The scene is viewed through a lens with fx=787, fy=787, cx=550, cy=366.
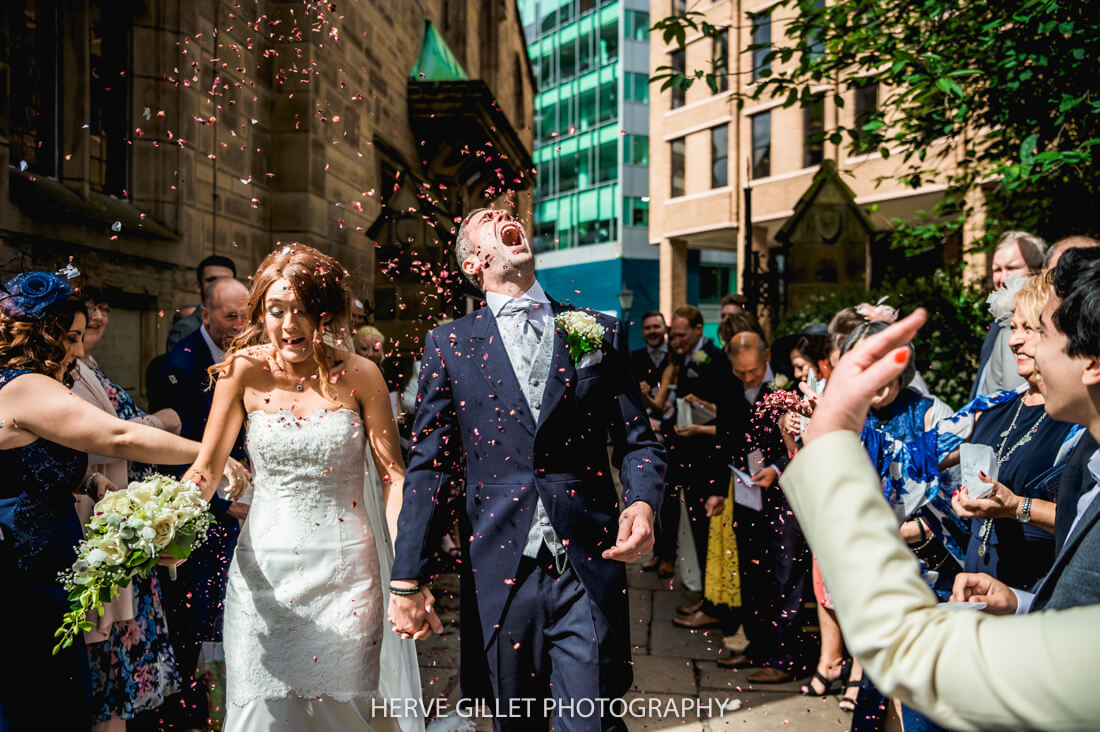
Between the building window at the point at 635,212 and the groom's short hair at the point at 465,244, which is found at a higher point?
the building window at the point at 635,212

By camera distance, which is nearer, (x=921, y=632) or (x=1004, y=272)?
(x=921, y=632)

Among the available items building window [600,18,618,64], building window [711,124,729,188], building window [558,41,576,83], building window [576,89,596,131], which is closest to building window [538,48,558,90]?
building window [558,41,576,83]

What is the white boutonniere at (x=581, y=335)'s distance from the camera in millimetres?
2684

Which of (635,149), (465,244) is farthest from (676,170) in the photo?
(465,244)

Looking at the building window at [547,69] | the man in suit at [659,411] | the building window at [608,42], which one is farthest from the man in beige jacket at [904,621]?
the building window at [547,69]

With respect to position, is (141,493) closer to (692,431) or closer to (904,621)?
(904,621)

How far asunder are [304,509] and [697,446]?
367cm

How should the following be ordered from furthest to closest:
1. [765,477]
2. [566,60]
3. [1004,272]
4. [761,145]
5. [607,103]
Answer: [566,60]
[607,103]
[761,145]
[765,477]
[1004,272]

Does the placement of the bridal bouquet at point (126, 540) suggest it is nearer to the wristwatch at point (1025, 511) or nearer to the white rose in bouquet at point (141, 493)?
the white rose in bouquet at point (141, 493)

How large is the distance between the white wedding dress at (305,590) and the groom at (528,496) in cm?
42

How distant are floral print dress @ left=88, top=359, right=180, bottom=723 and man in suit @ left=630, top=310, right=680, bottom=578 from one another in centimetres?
385

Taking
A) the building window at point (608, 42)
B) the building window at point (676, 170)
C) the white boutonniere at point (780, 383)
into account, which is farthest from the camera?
the building window at point (608, 42)

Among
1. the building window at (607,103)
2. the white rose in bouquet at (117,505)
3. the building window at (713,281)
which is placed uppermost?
the building window at (607,103)

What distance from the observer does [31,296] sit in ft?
9.37
